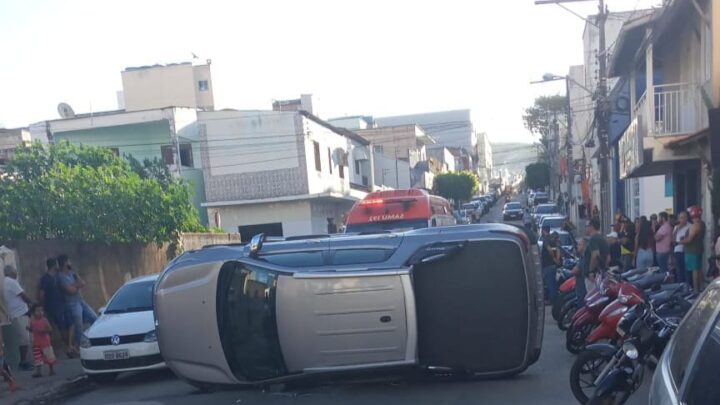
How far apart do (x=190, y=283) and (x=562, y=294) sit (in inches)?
276

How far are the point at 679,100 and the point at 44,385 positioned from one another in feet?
46.8

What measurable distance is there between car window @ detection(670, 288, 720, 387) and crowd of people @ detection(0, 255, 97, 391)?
9.31 m

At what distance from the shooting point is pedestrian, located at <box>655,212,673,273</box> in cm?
1584

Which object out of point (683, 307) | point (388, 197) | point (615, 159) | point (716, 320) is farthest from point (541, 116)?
point (716, 320)

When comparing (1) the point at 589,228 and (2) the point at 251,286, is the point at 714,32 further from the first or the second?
(2) the point at 251,286

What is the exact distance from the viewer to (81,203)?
16438 millimetres

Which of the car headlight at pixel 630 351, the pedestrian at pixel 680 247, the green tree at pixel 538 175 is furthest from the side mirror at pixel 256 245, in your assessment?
the green tree at pixel 538 175

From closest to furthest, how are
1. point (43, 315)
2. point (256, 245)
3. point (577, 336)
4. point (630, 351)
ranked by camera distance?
point (630, 351) < point (256, 245) < point (577, 336) < point (43, 315)

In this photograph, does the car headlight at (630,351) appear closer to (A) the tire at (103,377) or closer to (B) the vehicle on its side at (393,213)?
(A) the tire at (103,377)

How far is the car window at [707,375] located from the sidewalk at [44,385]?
9.12 m

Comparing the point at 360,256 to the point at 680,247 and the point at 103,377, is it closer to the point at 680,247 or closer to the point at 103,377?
the point at 103,377

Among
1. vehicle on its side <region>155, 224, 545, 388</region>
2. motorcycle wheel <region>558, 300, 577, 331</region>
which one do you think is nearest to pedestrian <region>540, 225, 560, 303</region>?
motorcycle wheel <region>558, 300, 577, 331</region>

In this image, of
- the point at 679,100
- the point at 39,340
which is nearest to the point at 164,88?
the point at 679,100

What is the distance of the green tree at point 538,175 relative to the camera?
270ft
